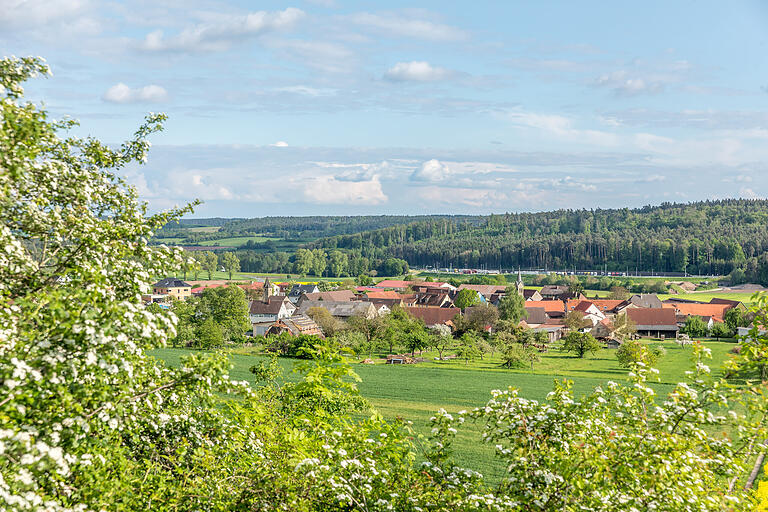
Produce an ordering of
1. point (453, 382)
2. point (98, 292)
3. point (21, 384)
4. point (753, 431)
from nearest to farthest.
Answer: point (21, 384) → point (98, 292) → point (753, 431) → point (453, 382)

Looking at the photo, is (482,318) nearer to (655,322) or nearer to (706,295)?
(655,322)

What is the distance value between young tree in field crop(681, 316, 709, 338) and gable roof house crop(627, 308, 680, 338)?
2.73 metres

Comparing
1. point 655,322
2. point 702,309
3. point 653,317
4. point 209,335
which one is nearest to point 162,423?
point 209,335

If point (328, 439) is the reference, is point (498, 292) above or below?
below

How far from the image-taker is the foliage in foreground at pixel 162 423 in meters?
5.45

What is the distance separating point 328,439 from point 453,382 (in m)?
44.1

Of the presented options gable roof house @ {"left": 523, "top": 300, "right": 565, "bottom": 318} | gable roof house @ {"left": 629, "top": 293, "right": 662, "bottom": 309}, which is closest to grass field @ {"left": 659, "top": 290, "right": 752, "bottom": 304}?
gable roof house @ {"left": 629, "top": 293, "right": 662, "bottom": 309}

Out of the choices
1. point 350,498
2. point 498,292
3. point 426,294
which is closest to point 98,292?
point 350,498

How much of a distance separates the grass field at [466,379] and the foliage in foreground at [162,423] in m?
20.3

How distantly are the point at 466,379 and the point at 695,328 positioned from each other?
4603 cm

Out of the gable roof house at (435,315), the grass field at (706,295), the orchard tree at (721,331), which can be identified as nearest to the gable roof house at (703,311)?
the orchard tree at (721,331)

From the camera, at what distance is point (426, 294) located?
12138cm

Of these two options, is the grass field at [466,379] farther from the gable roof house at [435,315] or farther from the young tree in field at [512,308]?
the gable roof house at [435,315]

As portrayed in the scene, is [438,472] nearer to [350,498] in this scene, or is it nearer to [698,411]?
[350,498]
